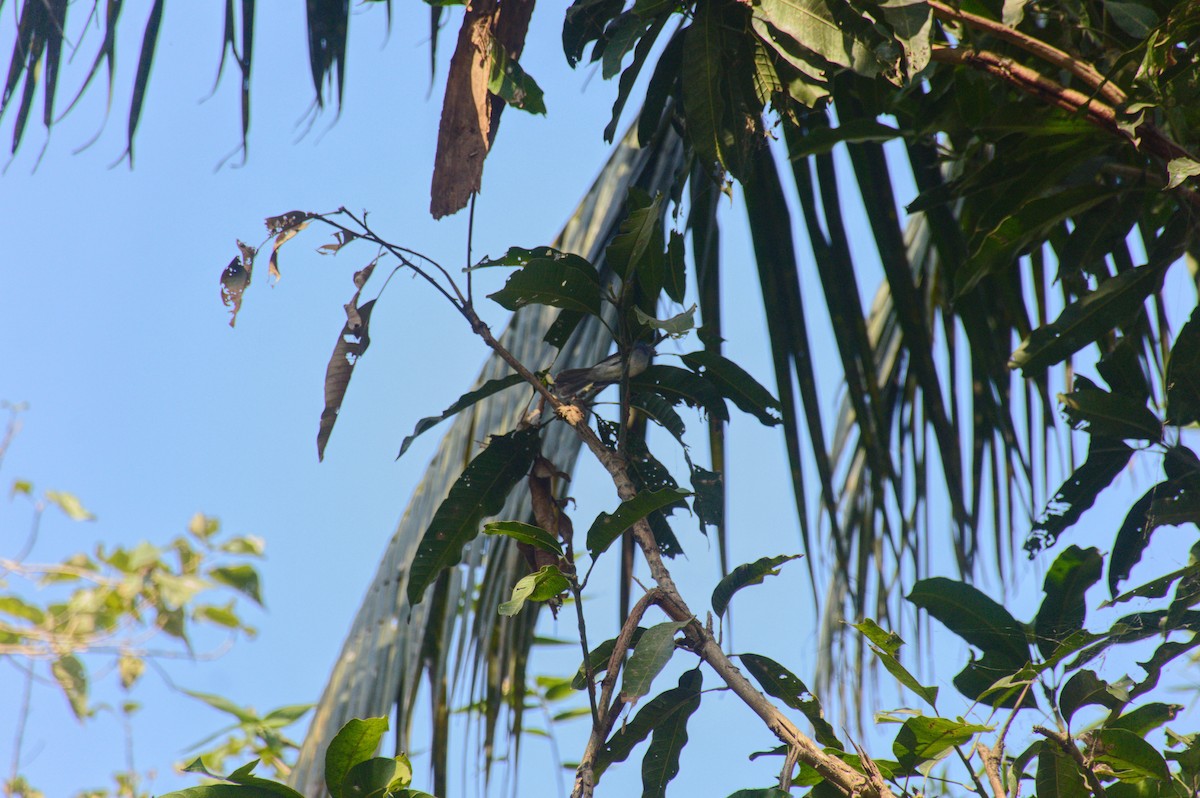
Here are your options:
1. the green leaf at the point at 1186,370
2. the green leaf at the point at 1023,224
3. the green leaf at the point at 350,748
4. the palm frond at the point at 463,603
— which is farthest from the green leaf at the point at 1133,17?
the green leaf at the point at 350,748

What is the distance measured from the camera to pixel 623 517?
77 centimetres

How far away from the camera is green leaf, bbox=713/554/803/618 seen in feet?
2.59

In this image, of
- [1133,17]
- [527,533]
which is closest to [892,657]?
[527,533]

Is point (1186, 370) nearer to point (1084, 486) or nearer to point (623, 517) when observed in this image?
point (1084, 486)

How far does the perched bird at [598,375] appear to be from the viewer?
0.90 m

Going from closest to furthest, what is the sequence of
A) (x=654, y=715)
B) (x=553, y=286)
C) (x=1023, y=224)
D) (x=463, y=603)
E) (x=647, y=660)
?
1. (x=647, y=660)
2. (x=654, y=715)
3. (x=553, y=286)
4. (x=1023, y=224)
5. (x=463, y=603)

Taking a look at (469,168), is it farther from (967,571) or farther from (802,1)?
(967,571)

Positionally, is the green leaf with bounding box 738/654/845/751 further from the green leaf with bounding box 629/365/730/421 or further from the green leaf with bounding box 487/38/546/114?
the green leaf with bounding box 487/38/546/114

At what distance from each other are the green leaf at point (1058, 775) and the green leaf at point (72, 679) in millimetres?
3000

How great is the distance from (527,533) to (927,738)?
0.33 metres

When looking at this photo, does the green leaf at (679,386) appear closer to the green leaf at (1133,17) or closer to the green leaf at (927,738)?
the green leaf at (927,738)

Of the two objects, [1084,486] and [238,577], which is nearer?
[1084,486]

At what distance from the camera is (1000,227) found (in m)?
1.10

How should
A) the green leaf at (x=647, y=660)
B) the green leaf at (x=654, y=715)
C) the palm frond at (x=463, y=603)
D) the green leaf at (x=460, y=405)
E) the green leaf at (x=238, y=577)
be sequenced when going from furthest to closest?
the green leaf at (x=238, y=577) < the palm frond at (x=463, y=603) < the green leaf at (x=460, y=405) < the green leaf at (x=654, y=715) < the green leaf at (x=647, y=660)
